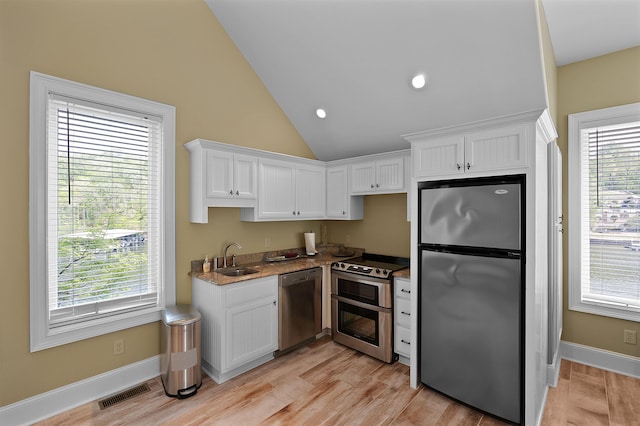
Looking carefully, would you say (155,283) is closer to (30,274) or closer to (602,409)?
(30,274)

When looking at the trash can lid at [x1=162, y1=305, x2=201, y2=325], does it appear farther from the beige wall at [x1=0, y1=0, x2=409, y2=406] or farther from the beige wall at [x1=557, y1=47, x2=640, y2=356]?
the beige wall at [x1=557, y1=47, x2=640, y2=356]

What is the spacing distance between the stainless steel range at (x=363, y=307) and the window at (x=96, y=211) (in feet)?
6.01

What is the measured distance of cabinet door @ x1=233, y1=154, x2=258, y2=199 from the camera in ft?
10.9

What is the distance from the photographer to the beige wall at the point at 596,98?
3.04 meters

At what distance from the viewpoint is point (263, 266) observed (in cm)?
363

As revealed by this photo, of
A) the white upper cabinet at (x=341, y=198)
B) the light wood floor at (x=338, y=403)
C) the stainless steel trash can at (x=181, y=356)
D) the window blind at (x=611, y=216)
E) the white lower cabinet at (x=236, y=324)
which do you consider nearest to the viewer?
the light wood floor at (x=338, y=403)

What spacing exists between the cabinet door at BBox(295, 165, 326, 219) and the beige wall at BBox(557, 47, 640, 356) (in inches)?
111

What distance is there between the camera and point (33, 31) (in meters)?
2.31

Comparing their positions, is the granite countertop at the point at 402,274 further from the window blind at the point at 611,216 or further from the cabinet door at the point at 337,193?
the window blind at the point at 611,216

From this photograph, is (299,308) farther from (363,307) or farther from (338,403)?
(338,403)

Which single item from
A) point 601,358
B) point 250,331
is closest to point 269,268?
point 250,331

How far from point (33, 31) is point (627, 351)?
233 inches

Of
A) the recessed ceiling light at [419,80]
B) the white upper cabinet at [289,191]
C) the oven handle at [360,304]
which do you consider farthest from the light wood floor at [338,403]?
the recessed ceiling light at [419,80]

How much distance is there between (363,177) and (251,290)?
6.50 ft
